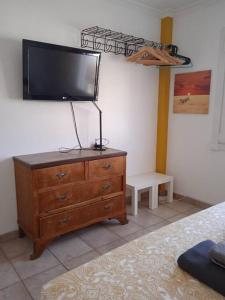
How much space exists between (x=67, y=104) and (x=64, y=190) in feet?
3.08

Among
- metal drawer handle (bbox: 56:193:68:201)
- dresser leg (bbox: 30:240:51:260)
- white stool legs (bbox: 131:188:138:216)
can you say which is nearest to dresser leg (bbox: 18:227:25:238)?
dresser leg (bbox: 30:240:51:260)

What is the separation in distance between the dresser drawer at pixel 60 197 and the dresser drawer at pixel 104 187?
0.30ft

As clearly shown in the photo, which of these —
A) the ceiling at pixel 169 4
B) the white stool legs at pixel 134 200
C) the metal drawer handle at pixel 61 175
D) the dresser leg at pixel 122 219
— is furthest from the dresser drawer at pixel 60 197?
the ceiling at pixel 169 4

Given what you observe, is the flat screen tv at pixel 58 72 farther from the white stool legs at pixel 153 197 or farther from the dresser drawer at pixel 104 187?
the white stool legs at pixel 153 197

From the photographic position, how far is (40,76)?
225 cm

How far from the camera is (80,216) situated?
2.36 metres

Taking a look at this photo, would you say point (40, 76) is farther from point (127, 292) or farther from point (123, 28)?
point (127, 292)

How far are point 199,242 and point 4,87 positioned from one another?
1999 millimetres

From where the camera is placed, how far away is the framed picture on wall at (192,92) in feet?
9.76

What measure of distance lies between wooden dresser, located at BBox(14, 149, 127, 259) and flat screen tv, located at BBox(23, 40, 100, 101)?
0.60 meters

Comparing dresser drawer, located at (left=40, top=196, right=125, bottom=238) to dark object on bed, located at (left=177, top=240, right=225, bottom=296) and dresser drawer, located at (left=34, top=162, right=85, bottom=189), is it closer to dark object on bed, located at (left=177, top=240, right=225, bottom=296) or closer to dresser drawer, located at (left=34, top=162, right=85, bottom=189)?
dresser drawer, located at (left=34, top=162, right=85, bottom=189)

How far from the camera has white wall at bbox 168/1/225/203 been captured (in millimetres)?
2873

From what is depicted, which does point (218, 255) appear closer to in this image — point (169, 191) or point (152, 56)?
point (152, 56)

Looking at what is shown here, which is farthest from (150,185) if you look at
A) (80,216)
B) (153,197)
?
(80,216)
